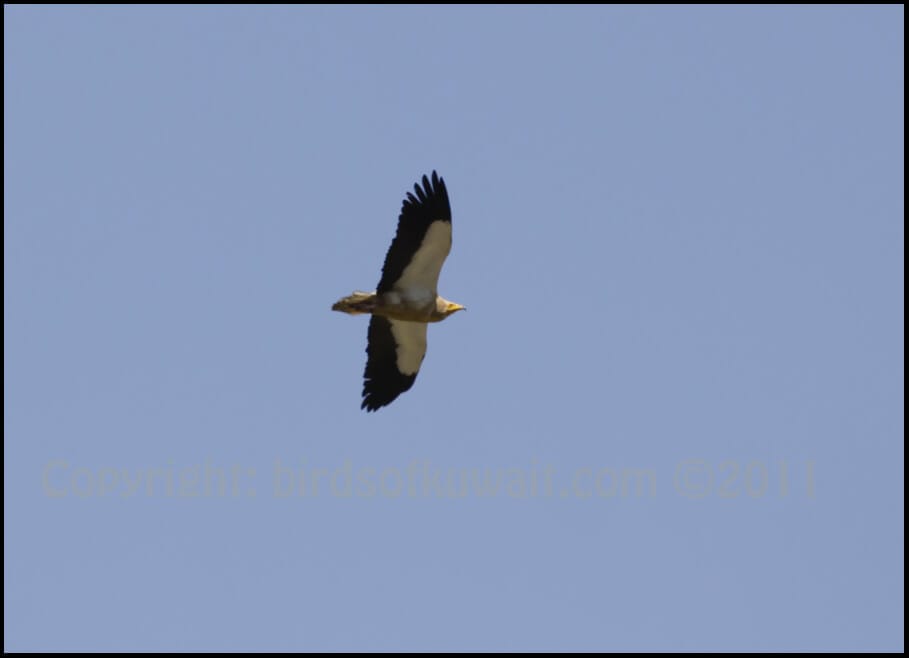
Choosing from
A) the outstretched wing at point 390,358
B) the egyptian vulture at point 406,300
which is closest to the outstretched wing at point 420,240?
the egyptian vulture at point 406,300

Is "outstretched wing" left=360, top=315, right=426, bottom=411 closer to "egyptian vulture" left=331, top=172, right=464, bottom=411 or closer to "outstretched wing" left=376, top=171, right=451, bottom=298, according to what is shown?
"egyptian vulture" left=331, top=172, right=464, bottom=411

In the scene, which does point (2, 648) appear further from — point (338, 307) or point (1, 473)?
point (338, 307)

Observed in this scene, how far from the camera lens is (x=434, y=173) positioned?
20125mm

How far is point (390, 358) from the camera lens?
865 inches

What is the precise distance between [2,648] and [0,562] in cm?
254

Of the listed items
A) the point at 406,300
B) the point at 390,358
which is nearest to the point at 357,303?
the point at 406,300

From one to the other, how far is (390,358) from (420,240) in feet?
7.84

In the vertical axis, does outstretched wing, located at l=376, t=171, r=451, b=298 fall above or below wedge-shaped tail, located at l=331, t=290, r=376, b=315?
above

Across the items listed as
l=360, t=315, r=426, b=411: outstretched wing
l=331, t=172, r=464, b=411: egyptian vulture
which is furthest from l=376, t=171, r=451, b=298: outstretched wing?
l=360, t=315, r=426, b=411: outstretched wing

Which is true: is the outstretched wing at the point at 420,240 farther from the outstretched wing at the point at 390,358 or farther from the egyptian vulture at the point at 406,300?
the outstretched wing at the point at 390,358

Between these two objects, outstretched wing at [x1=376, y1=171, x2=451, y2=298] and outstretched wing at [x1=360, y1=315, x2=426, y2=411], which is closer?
outstretched wing at [x1=376, y1=171, x2=451, y2=298]

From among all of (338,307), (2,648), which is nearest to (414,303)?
(338,307)

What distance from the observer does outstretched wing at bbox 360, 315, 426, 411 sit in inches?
855

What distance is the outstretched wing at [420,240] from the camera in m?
20.1
